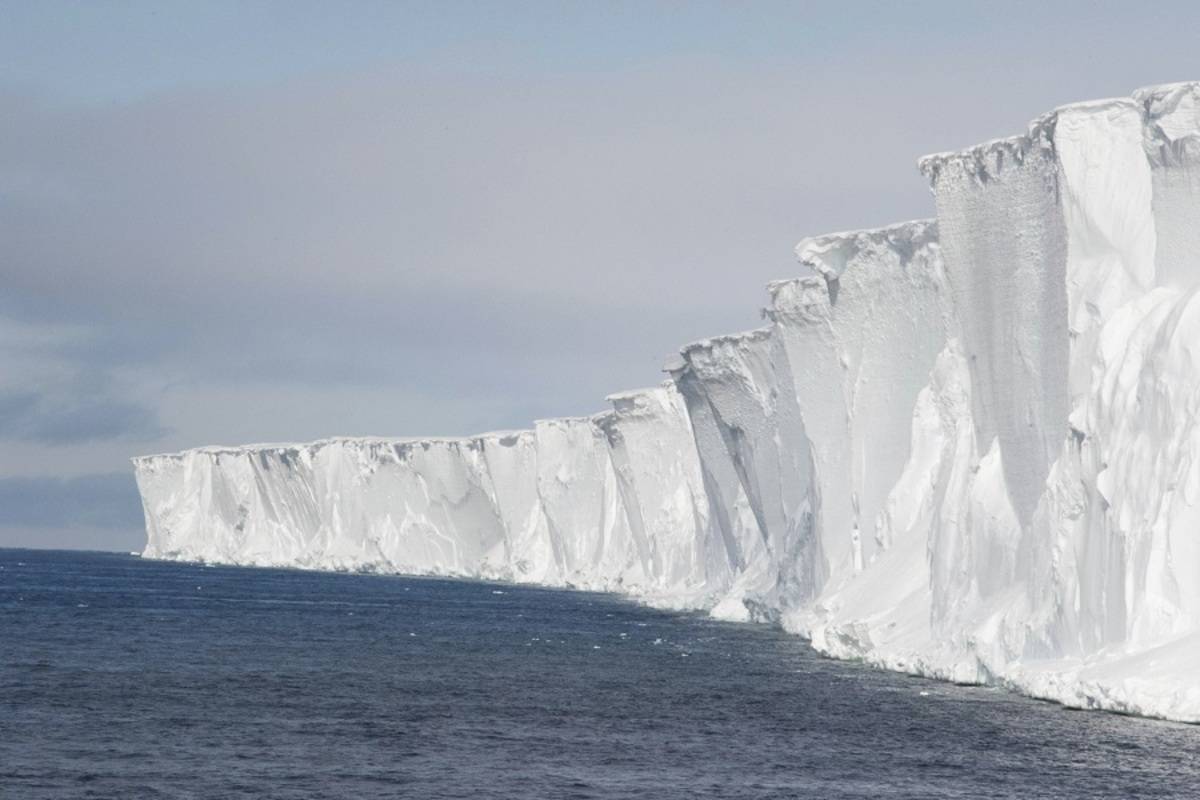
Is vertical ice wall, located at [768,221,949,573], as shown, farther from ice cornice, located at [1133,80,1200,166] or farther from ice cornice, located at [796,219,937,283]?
ice cornice, located at [1133,80,1200,166]

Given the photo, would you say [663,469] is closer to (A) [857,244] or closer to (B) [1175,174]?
(A) [857,244]

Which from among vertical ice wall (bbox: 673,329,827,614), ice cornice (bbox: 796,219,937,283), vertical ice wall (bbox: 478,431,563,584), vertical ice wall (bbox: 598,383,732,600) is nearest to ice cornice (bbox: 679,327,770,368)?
vertical ice wall (bbox: 673,329,827,614)

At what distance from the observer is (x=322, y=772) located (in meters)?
24.3

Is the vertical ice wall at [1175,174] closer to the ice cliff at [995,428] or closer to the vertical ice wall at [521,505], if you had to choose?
the ice cliff at [995,428]

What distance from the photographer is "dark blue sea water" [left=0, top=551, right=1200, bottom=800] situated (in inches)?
919

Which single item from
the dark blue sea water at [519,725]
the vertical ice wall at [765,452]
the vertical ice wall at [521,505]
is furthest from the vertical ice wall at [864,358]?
the vertical ice wall at [521,505]

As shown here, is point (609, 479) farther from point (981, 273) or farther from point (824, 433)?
point (981, 273)

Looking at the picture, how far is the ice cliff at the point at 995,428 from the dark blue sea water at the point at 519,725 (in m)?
1.74

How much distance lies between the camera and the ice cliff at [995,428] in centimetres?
3020

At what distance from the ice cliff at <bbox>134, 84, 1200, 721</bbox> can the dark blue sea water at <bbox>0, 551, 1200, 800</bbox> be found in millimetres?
1739

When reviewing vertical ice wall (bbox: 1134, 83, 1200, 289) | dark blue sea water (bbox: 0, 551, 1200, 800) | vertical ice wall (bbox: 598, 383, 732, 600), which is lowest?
dark blue sea water (bbox: 0, 551, 1200, 800)

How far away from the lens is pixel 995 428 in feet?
128

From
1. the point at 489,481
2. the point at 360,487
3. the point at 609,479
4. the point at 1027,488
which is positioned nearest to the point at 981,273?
the point at 1027,488

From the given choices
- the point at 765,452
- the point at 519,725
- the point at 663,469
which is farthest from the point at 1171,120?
the point at 663,469
